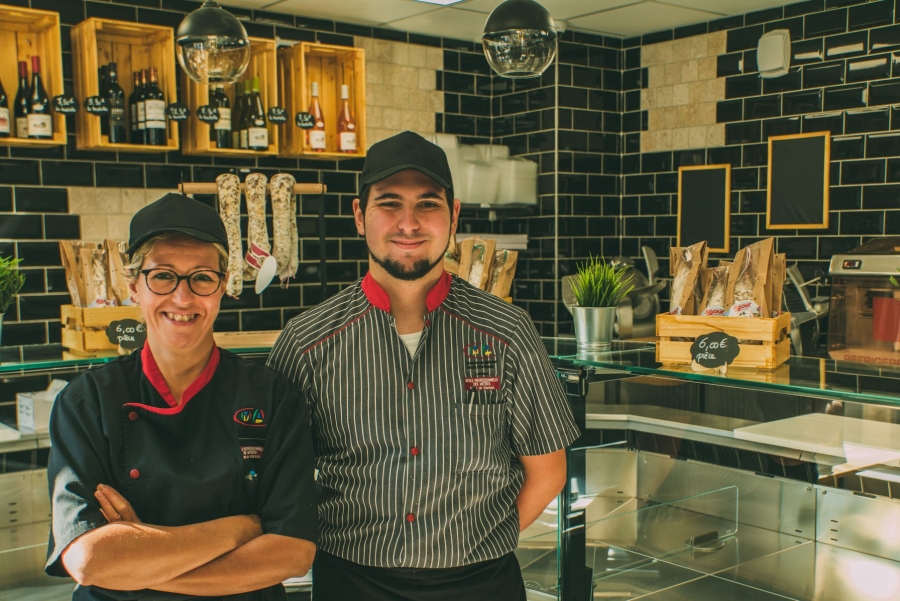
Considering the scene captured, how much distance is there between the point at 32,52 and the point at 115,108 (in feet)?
1.45

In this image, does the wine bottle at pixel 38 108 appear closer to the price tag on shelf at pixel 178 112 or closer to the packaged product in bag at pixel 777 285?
the price tag on shelf at pixel 178 112

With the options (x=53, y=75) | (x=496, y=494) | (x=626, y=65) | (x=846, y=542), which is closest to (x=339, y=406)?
(x=496, y=494)

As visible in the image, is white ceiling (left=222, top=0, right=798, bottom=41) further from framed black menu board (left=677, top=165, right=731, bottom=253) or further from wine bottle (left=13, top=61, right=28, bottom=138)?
wine bottle (left=13, top=61, right=28, bottom=138)

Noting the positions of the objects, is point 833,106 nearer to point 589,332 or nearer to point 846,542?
point 589,332

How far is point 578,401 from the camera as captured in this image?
7.73 feet

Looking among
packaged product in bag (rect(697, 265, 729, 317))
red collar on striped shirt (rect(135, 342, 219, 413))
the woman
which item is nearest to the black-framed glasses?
the woman

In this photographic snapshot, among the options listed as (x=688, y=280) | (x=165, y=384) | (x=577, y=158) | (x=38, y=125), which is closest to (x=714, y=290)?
(x=688, y=280)

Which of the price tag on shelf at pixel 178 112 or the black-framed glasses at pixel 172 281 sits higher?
the price tag on shelf at pixel 178 112

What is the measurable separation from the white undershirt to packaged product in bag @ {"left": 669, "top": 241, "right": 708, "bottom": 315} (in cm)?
86

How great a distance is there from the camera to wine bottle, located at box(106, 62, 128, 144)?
428 centimetres

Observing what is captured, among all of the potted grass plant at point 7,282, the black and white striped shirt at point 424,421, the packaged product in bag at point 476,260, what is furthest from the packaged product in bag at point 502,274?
the potted grass plant at point 7,282

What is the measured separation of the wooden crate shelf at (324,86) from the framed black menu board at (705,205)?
2121 millimetres

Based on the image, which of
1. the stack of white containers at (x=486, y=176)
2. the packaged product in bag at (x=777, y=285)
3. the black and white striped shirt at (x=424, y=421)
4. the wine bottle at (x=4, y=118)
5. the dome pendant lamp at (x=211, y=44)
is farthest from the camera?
the stack of white containers at (x=486, y=176)

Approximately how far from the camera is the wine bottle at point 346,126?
4.89m
